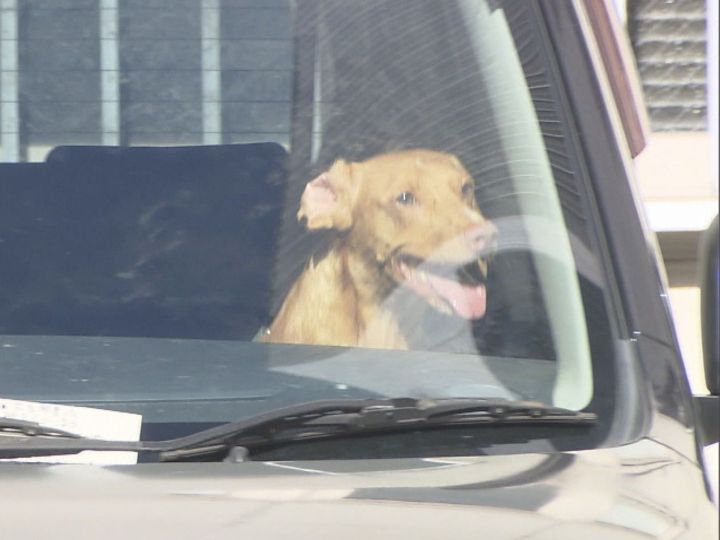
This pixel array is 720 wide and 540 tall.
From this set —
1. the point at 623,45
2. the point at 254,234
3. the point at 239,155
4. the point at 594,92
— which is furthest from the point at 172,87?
the point at 623,45

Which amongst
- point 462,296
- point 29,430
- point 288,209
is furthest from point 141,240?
point 462,296

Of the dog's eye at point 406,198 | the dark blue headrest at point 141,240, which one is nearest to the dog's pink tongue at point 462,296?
the dog's eye at point 406,198

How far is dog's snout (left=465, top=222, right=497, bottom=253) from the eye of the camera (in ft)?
5.74

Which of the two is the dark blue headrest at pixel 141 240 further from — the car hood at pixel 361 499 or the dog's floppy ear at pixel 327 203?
the car hood at pixel 361 499

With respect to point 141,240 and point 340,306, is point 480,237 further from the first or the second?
point 141,240

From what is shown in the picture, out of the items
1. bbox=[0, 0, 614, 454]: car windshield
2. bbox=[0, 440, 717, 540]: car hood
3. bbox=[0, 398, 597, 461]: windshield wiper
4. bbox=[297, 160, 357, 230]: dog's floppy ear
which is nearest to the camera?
bbox=[0, 440, 717, 540]: car hood

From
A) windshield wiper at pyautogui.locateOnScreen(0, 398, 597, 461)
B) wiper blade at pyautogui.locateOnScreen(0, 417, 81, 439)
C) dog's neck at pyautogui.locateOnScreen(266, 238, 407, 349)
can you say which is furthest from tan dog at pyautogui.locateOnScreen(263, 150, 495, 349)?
wiper blade at pyautogui.locateOnScreen(0, 417, 81, 439)

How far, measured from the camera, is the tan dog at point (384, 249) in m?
1.69

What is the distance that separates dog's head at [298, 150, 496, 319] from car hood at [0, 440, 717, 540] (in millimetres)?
292

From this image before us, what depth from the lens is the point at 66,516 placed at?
1.32 m

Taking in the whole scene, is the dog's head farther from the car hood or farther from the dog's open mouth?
the car hood

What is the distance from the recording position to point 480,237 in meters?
1.76

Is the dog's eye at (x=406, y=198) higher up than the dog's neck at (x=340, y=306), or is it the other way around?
the dog's eye at (x=406, y=198)

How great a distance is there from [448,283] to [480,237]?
0.28 ft
